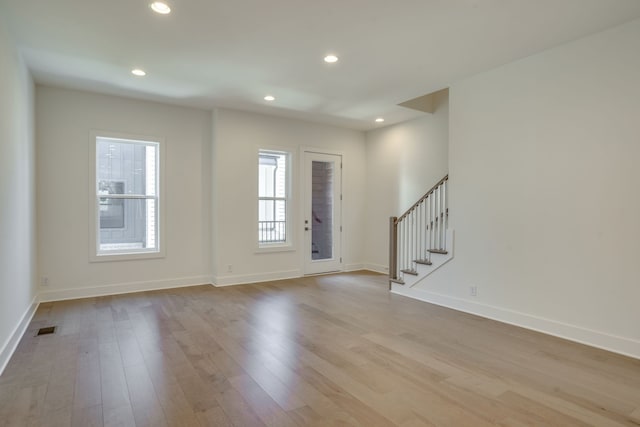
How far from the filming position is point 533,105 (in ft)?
12.7

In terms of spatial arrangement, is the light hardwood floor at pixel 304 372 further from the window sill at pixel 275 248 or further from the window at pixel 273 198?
the window at pixel 273 198

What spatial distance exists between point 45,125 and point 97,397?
406cm

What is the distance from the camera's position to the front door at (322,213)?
6.82 meters

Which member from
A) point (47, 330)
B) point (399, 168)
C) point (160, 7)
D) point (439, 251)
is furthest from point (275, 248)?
point (160, 7)

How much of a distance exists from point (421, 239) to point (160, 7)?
425 centimetres

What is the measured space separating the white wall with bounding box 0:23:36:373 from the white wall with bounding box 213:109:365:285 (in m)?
2.36

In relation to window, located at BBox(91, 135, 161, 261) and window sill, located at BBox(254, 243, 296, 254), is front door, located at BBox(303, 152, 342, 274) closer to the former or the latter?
window sill, located at BBox(254, 243, 296, 254)

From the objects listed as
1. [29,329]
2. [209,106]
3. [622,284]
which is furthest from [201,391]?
[209,106]

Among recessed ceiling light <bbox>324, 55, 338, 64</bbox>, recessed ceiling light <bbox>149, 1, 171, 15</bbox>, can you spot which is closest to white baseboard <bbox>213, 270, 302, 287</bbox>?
recessed ceiling light <bbox>324, 55, 338, 64</bbox>

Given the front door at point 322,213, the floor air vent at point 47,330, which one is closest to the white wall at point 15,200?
the floor air vent at point 47,330

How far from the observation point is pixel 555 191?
3684 mm

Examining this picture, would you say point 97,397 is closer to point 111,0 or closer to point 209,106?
point 111,0

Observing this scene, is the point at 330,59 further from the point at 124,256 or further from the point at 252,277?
the point at 124,256

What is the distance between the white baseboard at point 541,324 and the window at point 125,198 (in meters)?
4.20
